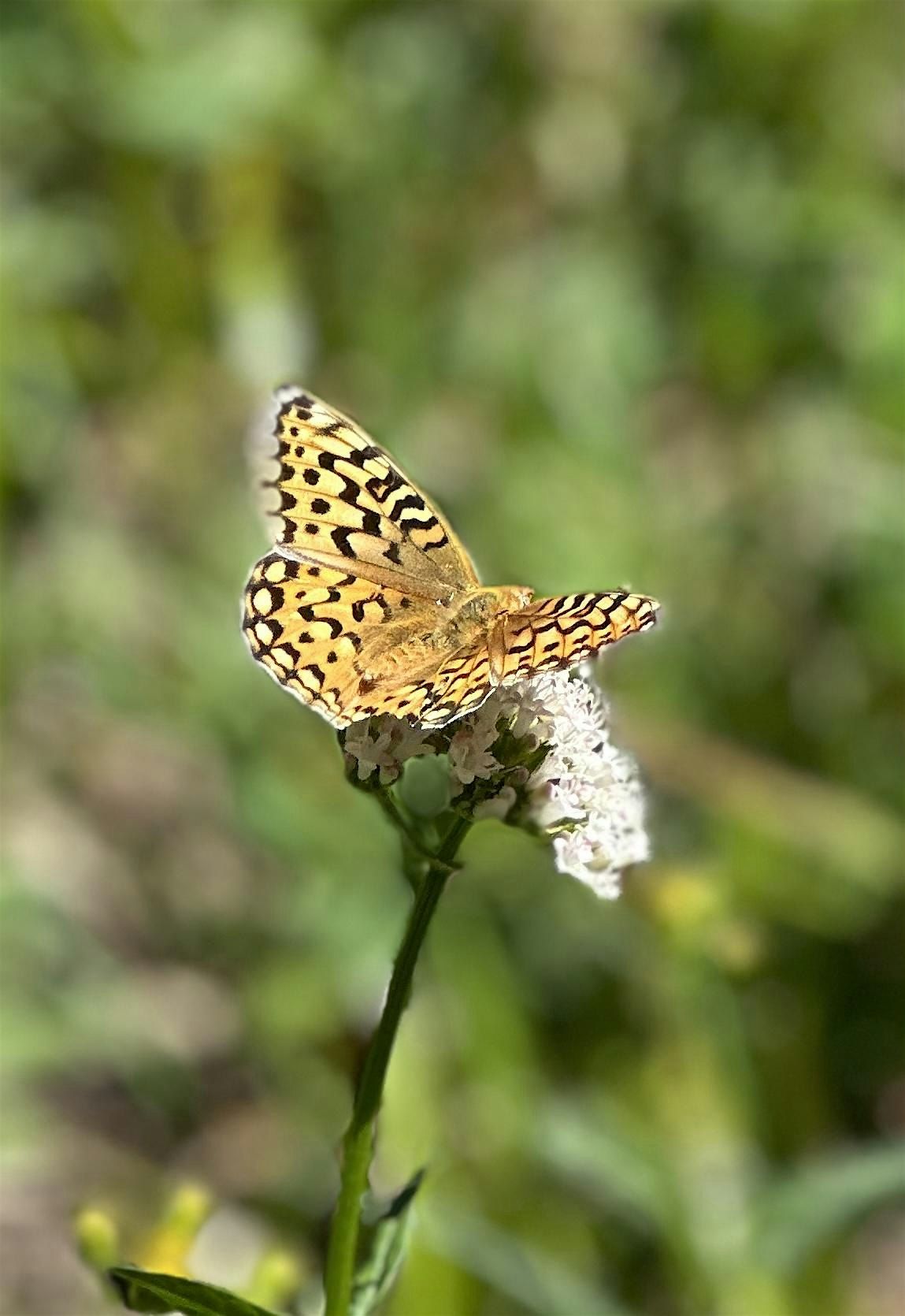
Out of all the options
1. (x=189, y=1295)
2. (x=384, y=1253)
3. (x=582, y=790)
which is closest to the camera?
(x=189, y=1295)

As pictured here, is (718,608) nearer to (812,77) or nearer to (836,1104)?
(836,1104)

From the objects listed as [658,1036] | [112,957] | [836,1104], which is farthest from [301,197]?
[836,1104]

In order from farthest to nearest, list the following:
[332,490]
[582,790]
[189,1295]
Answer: [332,490], [582,790], [189,1295]

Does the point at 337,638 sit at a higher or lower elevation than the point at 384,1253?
higher

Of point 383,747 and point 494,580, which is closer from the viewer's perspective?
point 383,747

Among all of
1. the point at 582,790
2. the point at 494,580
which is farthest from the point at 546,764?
the point at 494,580

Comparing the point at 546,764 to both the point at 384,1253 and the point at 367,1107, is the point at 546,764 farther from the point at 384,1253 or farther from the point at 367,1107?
the point at 384,1253

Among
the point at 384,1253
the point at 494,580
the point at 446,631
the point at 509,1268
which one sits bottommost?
the point at 384,1253

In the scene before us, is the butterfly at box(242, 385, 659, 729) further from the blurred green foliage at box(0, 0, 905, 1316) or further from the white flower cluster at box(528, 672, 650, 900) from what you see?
the blurred green foliage at box(0, 0, 905, 1316)
